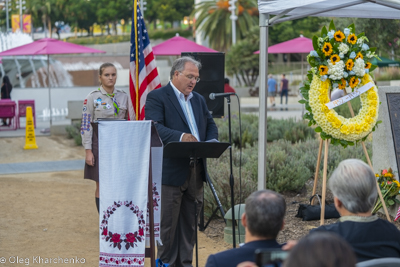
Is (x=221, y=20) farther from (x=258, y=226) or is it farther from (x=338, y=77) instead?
(x=258, y=226)

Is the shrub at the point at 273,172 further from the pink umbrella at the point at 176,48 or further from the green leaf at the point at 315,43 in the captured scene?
the pink umbrella at the point at 176,48

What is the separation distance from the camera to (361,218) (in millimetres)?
2885

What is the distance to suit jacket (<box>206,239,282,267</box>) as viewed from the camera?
2.67m

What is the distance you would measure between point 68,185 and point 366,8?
5.77 meters

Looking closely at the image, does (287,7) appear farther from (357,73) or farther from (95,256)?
(95,256)

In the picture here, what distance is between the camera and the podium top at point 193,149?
436 cm

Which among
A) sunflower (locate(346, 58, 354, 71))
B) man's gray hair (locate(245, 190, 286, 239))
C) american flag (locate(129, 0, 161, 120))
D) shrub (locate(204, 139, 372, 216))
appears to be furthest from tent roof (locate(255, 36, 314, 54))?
man's gray hair (locate(245, 190, 286, 239))

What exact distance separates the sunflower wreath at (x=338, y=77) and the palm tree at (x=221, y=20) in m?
38.9

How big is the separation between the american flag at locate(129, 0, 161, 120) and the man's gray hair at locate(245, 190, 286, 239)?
11.7ft

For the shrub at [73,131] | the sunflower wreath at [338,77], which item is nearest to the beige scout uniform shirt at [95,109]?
the sunflower wreath at [338,77]

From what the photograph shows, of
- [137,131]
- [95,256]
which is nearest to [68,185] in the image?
[95,256]

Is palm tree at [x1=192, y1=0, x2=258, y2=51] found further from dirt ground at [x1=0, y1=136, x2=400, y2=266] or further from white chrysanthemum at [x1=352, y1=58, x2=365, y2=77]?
white chrysanthemum at [x1=352, y1=58, x2=365, y2=77]

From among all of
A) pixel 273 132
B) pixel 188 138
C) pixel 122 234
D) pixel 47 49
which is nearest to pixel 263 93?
pixel 188 138

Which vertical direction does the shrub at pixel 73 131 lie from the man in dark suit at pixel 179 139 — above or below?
below
